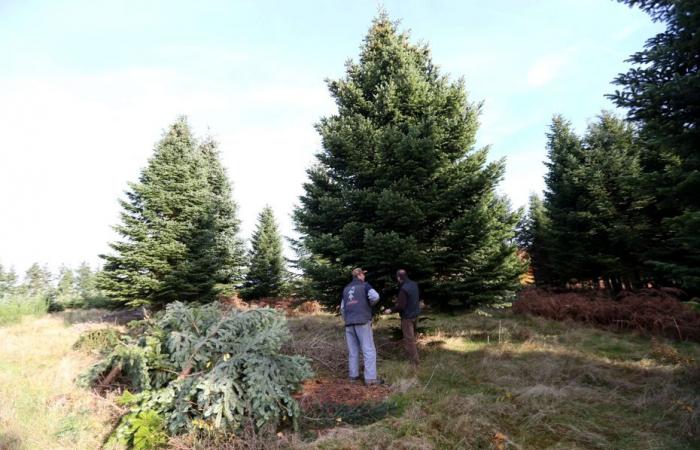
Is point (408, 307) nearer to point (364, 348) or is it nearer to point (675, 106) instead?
point (364, 348)

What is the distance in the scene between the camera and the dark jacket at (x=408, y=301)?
812cm

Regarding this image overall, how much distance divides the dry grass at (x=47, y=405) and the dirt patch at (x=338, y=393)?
9.63 ft

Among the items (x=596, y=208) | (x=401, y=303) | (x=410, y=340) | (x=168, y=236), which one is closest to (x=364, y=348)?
(x=401, y=303)

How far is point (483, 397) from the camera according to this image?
229 inches

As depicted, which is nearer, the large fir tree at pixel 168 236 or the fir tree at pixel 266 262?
the large fir tree at pixel 168 236

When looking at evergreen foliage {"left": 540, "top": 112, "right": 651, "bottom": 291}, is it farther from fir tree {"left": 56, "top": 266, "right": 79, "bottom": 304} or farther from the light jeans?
fir tree {"left": 56, "top": 266, "right": 79, "bottom": 304}

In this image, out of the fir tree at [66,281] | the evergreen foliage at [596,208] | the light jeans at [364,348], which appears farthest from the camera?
the fir tree at [66,281]

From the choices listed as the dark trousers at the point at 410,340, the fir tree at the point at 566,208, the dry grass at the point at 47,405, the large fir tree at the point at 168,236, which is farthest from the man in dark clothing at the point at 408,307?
the fir tree at the point at 566,208

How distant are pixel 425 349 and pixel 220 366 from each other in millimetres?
6036

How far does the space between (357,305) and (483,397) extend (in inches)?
107

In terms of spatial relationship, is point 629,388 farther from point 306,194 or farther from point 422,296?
point 306,194

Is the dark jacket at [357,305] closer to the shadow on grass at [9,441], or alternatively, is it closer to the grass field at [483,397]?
the grass field at [483,397]

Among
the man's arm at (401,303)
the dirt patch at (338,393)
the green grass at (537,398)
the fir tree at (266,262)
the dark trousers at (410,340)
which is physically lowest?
the green grass at (537,398)

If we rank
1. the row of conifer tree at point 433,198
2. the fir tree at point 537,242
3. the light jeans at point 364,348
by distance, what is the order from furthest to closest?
the fir tree at point 537,242 < the light jeans at point 364,348 < the row of conifer tree at point 433,198
